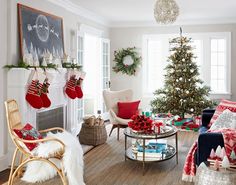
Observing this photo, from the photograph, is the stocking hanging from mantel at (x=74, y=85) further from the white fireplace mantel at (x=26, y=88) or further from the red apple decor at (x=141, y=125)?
the red apple decor at (x=141, y=125)

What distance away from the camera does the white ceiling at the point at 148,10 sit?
240 inches

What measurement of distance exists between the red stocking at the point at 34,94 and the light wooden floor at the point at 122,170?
1.11m

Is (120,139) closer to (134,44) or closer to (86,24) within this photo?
(86,24)

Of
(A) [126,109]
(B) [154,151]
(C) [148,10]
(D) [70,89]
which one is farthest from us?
(C) [148,10]

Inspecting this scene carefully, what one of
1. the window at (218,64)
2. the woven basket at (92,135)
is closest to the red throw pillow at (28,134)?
the woven basket at (92,135)

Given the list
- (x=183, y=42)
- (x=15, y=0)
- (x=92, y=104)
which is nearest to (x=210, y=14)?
(x=183, y=42)

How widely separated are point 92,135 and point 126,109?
93cm

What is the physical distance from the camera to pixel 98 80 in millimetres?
7914

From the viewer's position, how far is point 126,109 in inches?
243

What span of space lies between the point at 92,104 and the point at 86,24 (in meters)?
2.03

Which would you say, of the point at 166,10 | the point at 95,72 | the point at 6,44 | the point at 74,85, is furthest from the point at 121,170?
the point at 95,72

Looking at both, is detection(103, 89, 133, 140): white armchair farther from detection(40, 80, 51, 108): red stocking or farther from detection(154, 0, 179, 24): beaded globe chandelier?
detection(154, 0, 179, 24): beaded globe chandelier

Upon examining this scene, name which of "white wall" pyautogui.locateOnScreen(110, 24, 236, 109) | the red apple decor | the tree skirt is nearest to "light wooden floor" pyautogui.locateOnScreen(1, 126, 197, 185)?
the red apple decor

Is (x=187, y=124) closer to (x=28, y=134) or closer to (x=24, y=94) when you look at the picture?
(x=24, y=94)
